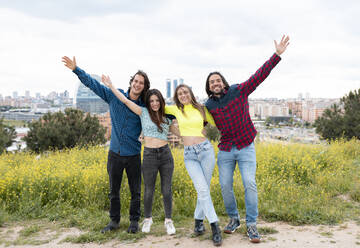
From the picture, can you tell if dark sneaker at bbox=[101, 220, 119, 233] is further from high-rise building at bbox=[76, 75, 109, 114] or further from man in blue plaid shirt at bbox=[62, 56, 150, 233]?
high-rise building at bbox=[76, 75, 109, 114]

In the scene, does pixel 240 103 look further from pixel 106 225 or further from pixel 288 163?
pixel 288 163

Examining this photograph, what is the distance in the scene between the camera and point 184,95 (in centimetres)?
381

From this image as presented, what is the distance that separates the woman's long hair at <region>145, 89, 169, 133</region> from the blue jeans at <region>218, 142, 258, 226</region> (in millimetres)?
927

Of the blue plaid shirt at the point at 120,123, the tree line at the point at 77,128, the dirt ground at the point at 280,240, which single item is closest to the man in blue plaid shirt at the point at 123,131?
the blue plaid shirt at the point at 120,123

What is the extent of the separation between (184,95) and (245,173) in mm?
1307

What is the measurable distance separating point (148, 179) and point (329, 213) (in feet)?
9.54

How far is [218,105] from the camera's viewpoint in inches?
150

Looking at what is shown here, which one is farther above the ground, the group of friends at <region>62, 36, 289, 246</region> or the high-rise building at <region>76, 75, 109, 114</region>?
the high-rise building at <region>76, 75, 109, 114</region>

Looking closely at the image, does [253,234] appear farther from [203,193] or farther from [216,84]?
[216,84]

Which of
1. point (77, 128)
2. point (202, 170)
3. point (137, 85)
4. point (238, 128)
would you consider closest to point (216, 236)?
point (202, 170)

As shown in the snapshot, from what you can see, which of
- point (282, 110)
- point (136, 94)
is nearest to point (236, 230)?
point (136, 94)

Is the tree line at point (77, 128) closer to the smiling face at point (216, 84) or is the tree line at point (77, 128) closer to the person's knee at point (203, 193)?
the smiling face at point (216, 84)

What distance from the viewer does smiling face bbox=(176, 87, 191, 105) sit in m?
3.82

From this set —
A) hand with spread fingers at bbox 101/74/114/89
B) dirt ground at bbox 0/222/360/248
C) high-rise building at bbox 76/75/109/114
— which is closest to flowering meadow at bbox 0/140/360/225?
dirt ground at bbox 0/222/360/248
